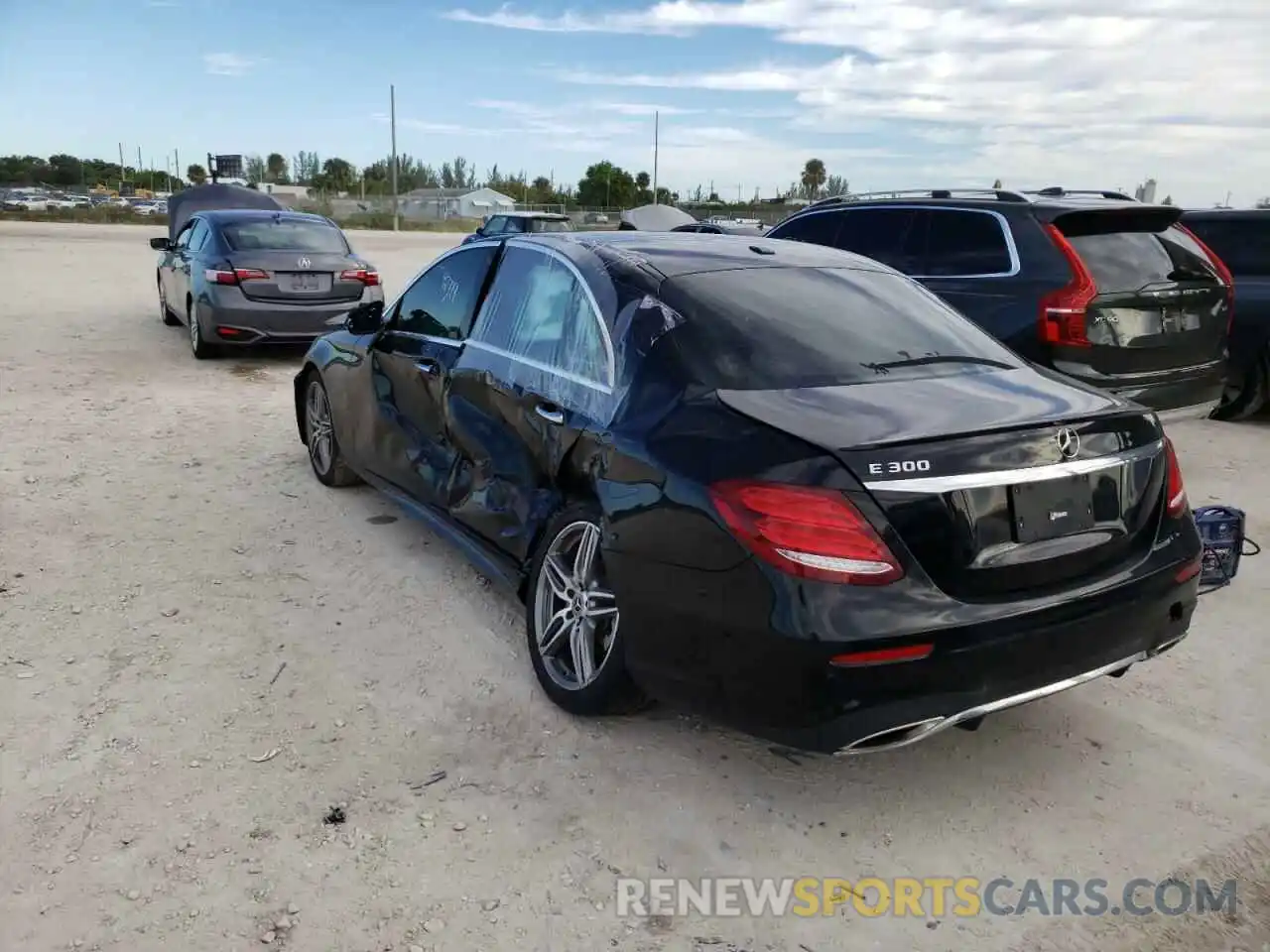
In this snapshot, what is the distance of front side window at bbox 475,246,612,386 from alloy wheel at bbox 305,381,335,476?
6.50 feet

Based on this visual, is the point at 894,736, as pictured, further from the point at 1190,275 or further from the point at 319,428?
the point at 1190,275

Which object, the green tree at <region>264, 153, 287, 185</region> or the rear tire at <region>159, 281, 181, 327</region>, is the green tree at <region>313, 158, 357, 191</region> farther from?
the rear tire at <region>159, 281, 181, 327</region>

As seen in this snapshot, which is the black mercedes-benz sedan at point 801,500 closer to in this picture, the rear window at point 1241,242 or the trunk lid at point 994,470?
the trunk lid at point 994,470

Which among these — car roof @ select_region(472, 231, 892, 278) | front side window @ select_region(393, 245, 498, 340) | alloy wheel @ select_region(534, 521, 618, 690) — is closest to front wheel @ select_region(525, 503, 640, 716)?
alloy wheel @ select_region(534, 521, 618, 690)

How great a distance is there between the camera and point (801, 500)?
2.56 m

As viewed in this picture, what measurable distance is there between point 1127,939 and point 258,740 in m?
2.59

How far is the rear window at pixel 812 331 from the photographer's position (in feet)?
10.3

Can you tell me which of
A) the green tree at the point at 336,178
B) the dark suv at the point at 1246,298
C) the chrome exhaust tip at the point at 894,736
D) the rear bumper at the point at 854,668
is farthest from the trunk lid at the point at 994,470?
the green tree at the point at 336,178

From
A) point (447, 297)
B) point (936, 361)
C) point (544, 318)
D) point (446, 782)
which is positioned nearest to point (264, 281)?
point (447, 297)

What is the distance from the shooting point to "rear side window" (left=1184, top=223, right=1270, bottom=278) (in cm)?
827

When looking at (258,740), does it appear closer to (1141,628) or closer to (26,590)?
(26,590)

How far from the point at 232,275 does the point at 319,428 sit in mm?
4488

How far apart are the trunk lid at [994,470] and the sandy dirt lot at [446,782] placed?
785 millimetres

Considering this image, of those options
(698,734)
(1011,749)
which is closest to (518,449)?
(698,734)
